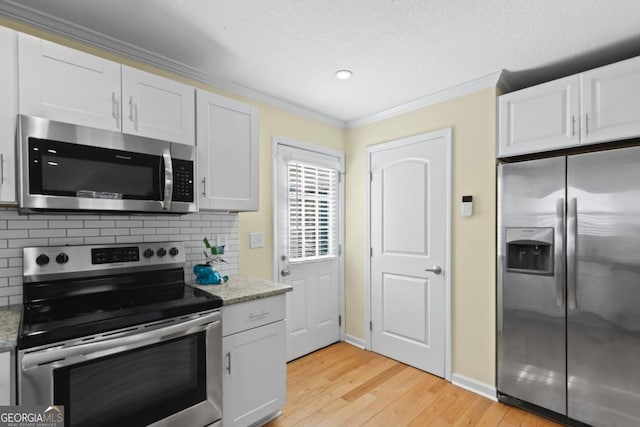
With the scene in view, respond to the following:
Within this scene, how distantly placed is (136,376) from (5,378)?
0.45 metres

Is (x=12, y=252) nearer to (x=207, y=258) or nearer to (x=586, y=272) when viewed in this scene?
(x=207, y=258)

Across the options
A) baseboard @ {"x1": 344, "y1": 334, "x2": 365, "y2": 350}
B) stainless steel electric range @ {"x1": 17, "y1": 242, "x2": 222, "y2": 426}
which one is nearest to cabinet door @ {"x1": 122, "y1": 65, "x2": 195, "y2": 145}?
stainless steel electric range @ {"x1": 17, "y1": 242, "x2": 222, "y2": 426}

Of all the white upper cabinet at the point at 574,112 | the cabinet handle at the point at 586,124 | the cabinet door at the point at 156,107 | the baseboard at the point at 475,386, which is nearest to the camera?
the cabinet door at the point at 156,107

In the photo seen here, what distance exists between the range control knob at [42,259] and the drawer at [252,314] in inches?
37.0

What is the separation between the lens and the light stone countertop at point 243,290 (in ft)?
6.01

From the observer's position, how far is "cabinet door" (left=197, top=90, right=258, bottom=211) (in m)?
2.04

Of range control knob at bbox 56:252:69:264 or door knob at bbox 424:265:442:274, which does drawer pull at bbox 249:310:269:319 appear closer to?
range control knob at bbox 56:252:69:264

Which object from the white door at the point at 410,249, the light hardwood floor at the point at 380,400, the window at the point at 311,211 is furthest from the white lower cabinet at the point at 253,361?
the white door at the point at 410,249

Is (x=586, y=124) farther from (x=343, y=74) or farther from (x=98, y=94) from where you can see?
(x=98, y=94)

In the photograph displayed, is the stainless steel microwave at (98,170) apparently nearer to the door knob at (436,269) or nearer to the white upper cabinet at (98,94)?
the white upper cabinet at (98,94)

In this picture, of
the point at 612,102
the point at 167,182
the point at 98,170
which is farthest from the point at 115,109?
→ the point at 612,102

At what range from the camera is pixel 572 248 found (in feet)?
6.58

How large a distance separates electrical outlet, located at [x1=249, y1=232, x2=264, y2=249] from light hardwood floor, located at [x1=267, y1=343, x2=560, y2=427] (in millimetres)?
1147

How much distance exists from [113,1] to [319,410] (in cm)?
272
